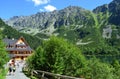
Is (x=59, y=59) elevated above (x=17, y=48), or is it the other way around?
(x=17, y=48)

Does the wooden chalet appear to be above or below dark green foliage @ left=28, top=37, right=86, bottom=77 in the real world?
above

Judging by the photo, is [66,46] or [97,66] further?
[97,66]

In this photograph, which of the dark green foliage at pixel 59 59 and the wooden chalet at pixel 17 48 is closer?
the dark green foliage at pixel 59 59

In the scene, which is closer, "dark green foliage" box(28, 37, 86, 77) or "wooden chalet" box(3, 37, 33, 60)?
"dark green foliage" box(28, 37, 86, 77)

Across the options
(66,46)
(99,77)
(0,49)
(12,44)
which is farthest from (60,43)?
(12,44)

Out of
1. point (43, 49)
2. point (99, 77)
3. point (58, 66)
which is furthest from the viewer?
point (99, 77)

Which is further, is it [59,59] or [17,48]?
[17,48]

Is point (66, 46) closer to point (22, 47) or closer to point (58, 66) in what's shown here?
point (58, 66)

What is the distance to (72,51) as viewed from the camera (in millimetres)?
42969

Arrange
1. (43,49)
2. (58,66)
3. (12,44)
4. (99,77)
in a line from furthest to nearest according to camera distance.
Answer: (12,44), (99,77), (43,49), (58,66)

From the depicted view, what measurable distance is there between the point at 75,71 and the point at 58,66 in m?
3.98

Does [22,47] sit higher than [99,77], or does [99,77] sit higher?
[22,47]

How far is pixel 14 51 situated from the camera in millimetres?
143125

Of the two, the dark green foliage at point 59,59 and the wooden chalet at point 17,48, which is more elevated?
the wooden chalet at point 17,48
